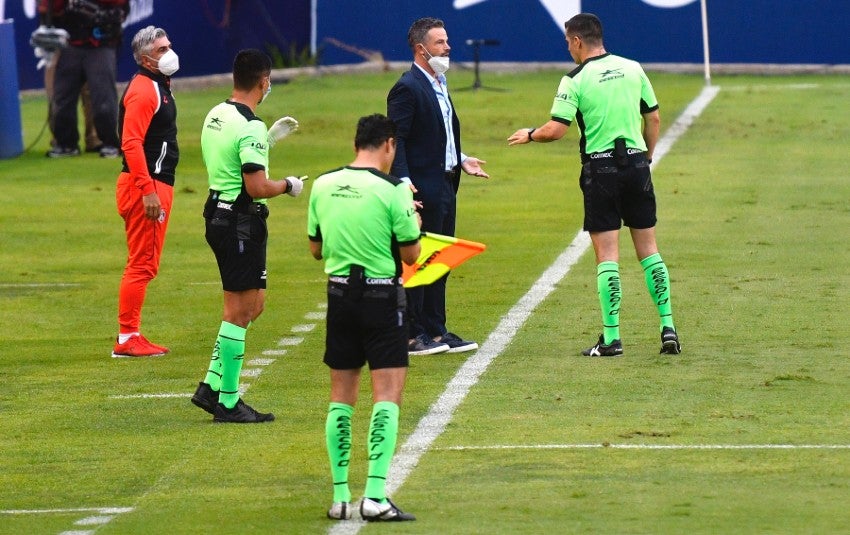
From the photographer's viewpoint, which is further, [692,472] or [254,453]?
[254,453]

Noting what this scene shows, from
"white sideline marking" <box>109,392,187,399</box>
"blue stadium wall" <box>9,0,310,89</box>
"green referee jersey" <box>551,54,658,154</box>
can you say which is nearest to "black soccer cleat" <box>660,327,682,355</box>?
"green referee jersey" <box>551,54,658,154</box>

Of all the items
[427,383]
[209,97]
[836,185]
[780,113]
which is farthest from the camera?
[209,97]

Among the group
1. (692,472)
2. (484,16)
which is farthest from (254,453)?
(484,16)

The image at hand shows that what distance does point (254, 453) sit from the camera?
363 inches

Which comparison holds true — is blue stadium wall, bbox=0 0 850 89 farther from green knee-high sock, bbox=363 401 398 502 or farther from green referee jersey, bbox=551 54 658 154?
green knee-high sock, bbox=363 401 398 502

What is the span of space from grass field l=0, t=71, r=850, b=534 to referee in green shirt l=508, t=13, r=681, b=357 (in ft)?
1.36

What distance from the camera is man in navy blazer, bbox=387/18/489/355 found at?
11.7 m

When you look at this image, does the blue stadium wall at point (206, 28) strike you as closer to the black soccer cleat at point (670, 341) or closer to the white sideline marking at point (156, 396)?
the white sideline marking at point (156, 396)

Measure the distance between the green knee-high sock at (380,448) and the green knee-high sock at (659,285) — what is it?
13.6 ft

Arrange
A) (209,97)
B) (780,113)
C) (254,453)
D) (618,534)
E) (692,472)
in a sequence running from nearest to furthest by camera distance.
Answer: (618,534) → (692,472) → (254,453) → (780,113) → (209,97)

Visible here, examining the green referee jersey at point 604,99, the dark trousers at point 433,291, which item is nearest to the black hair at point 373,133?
the green referee jersey at point 604,99

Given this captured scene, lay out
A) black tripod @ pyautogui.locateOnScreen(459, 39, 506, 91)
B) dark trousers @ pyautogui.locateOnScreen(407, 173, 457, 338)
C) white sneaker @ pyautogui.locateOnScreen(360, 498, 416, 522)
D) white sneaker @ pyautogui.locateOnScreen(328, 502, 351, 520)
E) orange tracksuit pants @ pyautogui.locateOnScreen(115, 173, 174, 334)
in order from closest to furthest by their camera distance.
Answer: white sneaker @ pyautogui.locateOnScreen(360, 498, 416, 522) < white sneaker @ pyautogui.locateOnScreen(328, 502, 351, 520) < dark trousers @ pyautogui.locateOnScreen(407, 173, 457, 338) < orange tracksuit pants @ pyautogui.locateOnScreen(115, 173, 174, 334) < black tripod @ pyautogui.locateOnScreen(459, 39, 506, 91)

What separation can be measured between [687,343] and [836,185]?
9067mm

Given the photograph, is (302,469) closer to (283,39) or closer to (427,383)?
(427,383)
